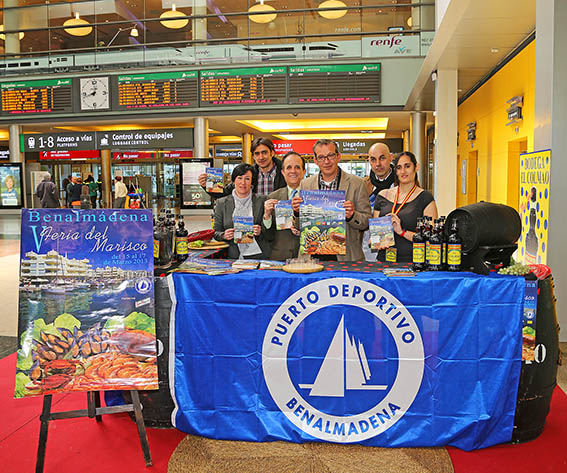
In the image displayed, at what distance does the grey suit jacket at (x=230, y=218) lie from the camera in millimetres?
3801

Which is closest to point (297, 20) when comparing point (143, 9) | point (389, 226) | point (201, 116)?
point (201, 116)

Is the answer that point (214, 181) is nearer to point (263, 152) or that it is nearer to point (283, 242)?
point (263, 152)

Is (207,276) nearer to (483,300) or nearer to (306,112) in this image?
(483,300)

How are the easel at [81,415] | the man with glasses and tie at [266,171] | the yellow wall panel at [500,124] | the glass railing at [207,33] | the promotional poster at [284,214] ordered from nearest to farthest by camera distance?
the easel at [81,415]
the promotional poster at [284,214]
the man with glasses and tie at [266,171]
the yellow wall panel at [500,124]
the glass railing at [207,33]

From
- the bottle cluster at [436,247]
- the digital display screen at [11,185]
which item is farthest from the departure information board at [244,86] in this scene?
the bottle cluster at [436,247]

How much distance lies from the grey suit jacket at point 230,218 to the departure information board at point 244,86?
26.6ft

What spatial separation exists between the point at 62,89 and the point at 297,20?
579 centimetres

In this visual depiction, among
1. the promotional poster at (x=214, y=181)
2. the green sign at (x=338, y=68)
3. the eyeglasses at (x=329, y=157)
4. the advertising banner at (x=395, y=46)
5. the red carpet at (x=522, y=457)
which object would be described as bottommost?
the red carpet at (x=522, y=457)

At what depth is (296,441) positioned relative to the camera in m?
2.60

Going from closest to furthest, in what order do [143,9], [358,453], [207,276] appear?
[358,453] → [207,276] → [143,9]

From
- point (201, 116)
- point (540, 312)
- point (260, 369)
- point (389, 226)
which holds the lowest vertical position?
point (260, 369)

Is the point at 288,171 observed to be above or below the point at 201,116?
below

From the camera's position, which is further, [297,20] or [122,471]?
[297,20]

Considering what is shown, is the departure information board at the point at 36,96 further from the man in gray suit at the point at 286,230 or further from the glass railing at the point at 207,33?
the man in gray suit at the point at 286,230
